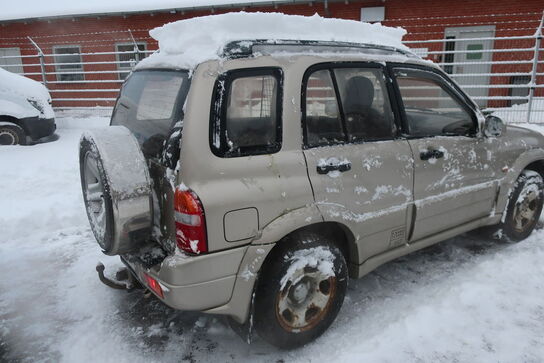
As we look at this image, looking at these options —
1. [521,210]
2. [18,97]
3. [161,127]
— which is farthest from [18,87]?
[521,210]

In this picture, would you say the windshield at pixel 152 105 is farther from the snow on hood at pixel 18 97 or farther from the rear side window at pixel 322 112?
the snow on hood at pixel 18 97

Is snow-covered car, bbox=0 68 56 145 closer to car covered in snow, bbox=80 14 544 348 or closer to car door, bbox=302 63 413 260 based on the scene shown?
car covered in snow, bbox=80 14 544 348

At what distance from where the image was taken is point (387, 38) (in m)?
3.46

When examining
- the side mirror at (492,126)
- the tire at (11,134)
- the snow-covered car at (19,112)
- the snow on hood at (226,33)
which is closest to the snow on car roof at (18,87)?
the snow-covered car at (19,112)

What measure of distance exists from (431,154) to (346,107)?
2.81ft

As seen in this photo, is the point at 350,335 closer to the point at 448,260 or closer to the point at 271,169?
the point at 271,169

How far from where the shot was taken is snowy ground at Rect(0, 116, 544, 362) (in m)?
2.82

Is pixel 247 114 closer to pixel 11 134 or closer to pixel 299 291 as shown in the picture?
pixel 299 291

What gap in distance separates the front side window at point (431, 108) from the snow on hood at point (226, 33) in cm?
52

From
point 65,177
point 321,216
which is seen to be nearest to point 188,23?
point 321,216

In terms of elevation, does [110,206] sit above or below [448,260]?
above

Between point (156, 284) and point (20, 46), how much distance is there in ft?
60.4

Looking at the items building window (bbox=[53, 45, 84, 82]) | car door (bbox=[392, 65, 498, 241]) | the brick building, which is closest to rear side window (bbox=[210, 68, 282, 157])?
car door (bbox=[392, 65, 498, 241])

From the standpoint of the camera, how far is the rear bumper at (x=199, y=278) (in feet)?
7.66
